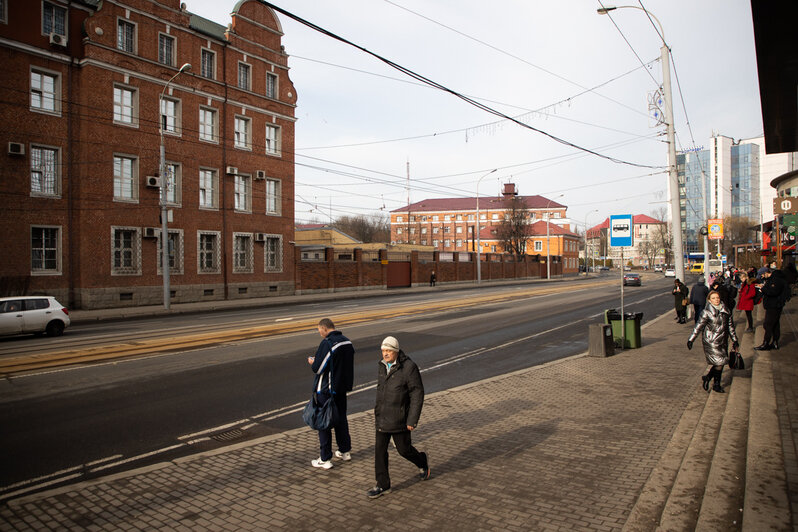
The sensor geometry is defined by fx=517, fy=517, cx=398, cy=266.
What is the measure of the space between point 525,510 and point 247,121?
33.0 metres

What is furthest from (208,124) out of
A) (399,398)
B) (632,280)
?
(632,280)

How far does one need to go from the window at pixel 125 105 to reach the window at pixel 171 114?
152 centimetres

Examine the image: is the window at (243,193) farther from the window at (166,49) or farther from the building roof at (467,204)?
the building roof at (467,204)

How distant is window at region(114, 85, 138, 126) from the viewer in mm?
26469

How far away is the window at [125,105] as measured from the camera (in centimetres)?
2647

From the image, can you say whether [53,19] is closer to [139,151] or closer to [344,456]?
[139,151]

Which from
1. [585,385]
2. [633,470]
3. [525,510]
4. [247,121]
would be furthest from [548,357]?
[247,121]

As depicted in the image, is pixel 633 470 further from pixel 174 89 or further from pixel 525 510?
pixel 174 89

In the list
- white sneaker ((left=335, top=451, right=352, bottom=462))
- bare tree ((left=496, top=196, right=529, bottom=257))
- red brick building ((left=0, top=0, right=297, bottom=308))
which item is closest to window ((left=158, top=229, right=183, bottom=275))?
red brick building ((left=0, top=0, right=297, bottom=308))

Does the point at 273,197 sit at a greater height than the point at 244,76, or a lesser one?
lesser

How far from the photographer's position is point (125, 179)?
88.4 ft

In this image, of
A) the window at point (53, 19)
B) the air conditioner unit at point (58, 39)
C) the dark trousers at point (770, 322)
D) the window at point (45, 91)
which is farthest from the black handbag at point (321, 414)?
the window at point (53, 19)

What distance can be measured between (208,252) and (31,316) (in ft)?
50.3

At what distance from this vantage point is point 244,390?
8805 mm
